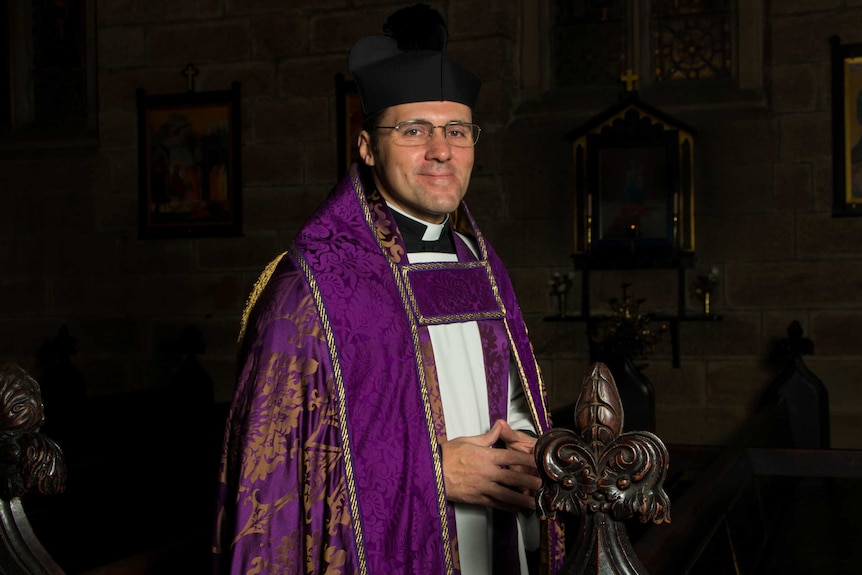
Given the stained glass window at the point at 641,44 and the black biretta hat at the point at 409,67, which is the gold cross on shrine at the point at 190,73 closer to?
the stained glass window at the point at 641,44

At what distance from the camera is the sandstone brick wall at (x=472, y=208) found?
6000 mm

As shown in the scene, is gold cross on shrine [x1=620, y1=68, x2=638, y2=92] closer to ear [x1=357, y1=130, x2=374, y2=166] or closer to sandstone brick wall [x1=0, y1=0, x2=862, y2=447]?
sandstone brick wall [x1=0, y1=0, x2=862, y2=447]

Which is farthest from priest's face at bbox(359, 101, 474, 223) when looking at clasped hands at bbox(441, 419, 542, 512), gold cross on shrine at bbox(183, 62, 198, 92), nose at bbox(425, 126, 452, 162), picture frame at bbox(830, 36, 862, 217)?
gold cross on shrine at bbox(183, 62, 198, 92)

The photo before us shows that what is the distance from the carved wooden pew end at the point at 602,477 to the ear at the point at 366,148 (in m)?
0.88

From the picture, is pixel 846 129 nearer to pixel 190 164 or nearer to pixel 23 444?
pixel 190 164

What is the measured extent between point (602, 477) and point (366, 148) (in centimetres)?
100

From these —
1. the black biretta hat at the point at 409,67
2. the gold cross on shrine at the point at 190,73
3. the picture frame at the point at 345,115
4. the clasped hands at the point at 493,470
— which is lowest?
the clasped hands at the point at 493,470

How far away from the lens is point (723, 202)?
6.13 metres

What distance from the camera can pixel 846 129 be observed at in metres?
5.95

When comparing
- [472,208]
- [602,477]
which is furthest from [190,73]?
[602,477]

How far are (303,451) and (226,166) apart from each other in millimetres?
5324

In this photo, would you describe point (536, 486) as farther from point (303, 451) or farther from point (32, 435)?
point (32, 435)

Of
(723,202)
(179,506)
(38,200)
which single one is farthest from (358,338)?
(38,200)

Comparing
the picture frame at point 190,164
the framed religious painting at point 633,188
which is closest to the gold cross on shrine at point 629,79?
the framed religious painting at point 633,188
